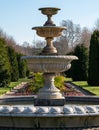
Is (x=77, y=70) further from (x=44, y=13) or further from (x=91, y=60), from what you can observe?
(x=44, y=13)

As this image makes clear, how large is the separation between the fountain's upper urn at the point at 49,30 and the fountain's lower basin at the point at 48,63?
730 millimetres

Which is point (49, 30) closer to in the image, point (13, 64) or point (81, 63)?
point (13, 64)

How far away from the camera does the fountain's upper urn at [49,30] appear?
12.2 m

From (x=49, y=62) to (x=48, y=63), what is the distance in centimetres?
5

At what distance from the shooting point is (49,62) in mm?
11609

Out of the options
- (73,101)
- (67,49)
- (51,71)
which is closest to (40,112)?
(51,71)

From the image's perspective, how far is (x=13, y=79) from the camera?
4381 centimetres

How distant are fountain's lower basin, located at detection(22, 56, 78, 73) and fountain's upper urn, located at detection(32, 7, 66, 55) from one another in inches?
28.7

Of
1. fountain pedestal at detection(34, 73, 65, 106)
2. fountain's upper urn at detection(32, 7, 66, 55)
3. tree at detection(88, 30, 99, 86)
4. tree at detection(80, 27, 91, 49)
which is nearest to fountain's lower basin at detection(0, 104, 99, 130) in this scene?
fountain pedestal at detection(34, 73, 65, 106)

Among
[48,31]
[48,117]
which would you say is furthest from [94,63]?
[48,117]

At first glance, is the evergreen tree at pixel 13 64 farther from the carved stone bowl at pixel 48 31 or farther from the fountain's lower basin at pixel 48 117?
the fountain's lower basin at pixel 48 117

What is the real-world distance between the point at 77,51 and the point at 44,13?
30710mm

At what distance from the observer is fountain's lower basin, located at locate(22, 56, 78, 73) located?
454 inches

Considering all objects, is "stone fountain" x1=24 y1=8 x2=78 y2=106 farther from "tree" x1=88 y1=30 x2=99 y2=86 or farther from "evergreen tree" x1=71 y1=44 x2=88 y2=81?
"evergreen tree" x1=71 y1=44 x2=88 y2=81
